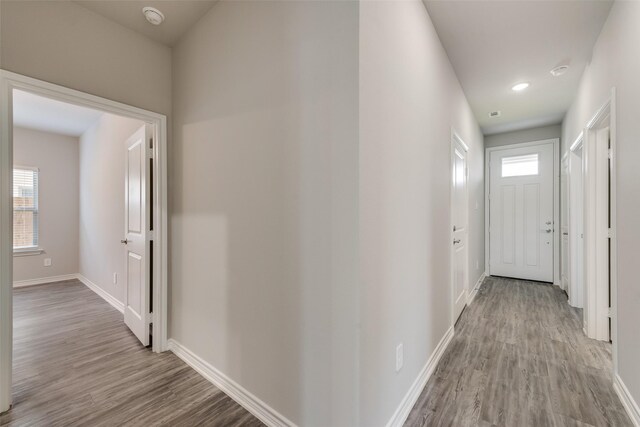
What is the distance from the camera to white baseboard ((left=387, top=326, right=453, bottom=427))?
4.97 ft

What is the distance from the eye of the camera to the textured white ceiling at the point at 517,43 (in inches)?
77.5

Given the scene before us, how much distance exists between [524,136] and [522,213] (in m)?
1.35

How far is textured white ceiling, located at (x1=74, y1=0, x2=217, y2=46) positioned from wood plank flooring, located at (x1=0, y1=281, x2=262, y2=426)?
8.89ft

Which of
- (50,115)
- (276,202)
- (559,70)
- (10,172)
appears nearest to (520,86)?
(559,70)

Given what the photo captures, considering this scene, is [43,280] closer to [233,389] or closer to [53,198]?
[53,198]

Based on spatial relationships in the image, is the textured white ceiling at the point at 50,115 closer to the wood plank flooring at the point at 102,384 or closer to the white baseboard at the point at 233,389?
the wood plank flooring at the point at 102,384

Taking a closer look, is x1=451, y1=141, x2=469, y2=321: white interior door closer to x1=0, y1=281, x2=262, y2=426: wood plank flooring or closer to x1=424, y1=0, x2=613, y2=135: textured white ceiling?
x1=424, y1=0, x2=613, y2=135: textured white ceiling

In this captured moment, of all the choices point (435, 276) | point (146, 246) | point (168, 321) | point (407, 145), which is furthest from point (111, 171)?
point (435, 276)

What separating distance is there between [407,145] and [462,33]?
4.46 ft

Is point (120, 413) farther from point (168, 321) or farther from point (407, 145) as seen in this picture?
point (407, 145)

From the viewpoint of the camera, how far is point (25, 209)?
458cm

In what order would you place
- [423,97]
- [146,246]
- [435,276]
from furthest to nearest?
[146,246] < [435,276] < [423,97]

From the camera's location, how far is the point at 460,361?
2205 mm

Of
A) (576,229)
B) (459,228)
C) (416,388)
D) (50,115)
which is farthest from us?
(50,115)
